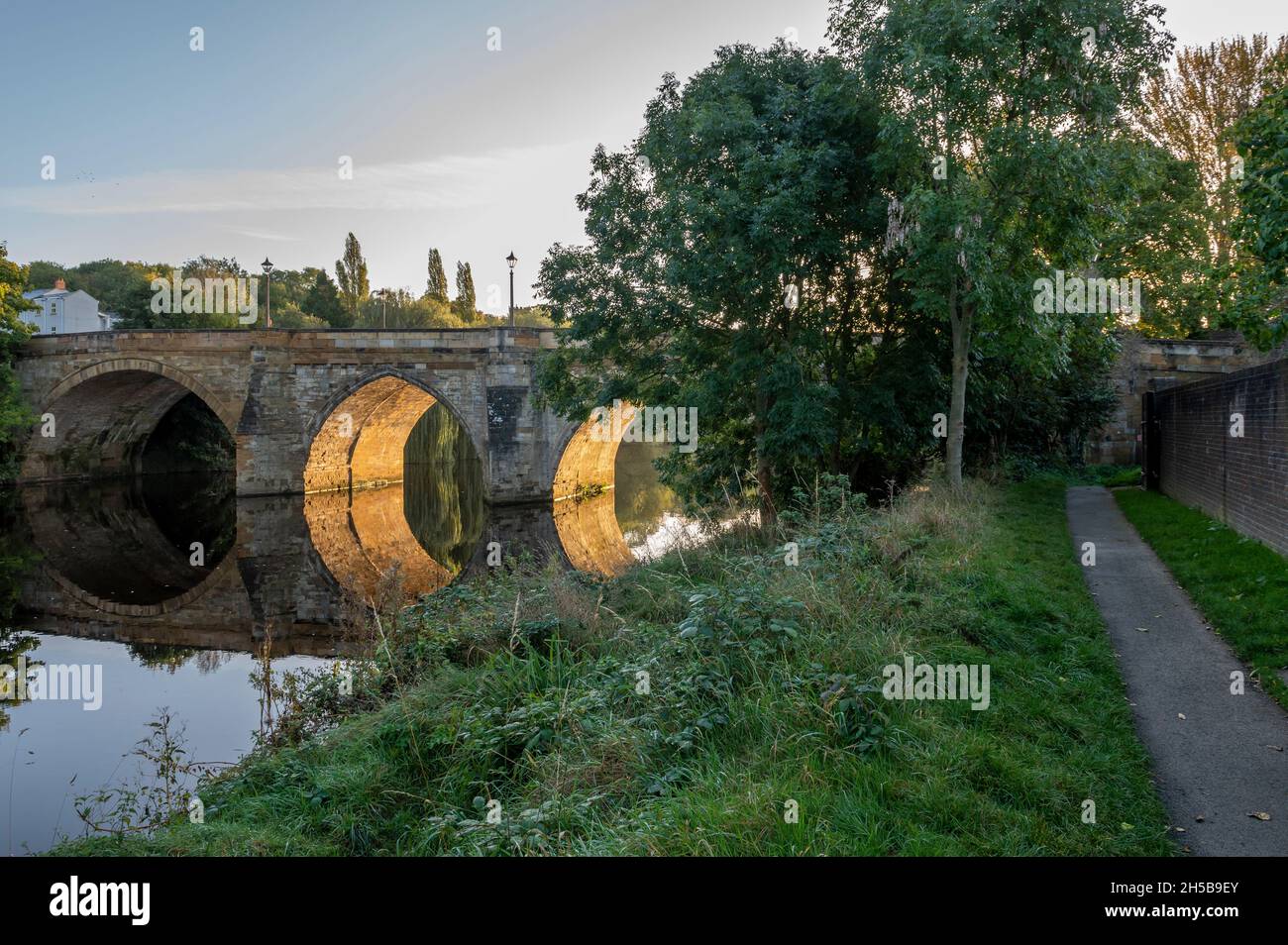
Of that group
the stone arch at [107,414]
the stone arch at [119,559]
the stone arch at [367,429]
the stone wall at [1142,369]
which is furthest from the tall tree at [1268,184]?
the stone arch at [107,414]

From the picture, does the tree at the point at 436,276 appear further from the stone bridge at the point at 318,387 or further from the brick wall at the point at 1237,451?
the brick wall at the point at 1237,451

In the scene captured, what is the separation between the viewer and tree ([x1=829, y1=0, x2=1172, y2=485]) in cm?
1170

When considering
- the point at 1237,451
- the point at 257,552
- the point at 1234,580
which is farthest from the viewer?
the point at 257,552

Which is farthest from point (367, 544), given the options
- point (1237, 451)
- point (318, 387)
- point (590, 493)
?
point (1237, 451)

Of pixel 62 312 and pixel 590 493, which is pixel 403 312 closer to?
pixel 62 312

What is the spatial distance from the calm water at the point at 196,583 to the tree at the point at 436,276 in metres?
28.2

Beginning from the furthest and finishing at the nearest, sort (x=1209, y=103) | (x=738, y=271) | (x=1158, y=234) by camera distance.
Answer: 1. (x=1209, y=103)
2. (x=1158, y=234)
3. (x=738, y=271)

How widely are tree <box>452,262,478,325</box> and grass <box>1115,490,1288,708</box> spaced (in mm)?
51144

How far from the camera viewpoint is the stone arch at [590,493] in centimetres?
1986

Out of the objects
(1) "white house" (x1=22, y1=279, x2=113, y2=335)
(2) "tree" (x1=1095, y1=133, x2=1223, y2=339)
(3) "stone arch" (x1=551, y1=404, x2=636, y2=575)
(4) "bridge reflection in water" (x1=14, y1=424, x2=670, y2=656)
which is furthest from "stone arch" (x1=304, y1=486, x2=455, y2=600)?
(1) "white house" (x1=22, y1=279, x2=113, y2=335)

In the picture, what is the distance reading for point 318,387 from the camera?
Answer: 29141 mm

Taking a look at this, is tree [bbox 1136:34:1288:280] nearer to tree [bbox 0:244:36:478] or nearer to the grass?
the grass

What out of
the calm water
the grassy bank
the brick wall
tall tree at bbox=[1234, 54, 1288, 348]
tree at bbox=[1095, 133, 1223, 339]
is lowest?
the calm water

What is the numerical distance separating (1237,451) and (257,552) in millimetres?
18930
